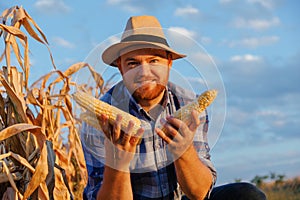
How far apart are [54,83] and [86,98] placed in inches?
55.5

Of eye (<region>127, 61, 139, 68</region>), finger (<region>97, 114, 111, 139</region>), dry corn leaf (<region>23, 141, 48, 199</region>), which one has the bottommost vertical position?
dry corn leaf (<region>23, 141, 48, 199</region>)

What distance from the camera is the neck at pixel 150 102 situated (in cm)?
241

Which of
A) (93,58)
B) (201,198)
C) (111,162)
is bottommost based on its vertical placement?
(201,198)

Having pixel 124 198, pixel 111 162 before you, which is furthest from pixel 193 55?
pixel 124 198

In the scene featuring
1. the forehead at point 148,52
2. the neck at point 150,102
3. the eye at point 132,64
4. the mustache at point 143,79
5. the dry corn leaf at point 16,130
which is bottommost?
the dry corn leaf at point 16,130

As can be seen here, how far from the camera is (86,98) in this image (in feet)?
7.16

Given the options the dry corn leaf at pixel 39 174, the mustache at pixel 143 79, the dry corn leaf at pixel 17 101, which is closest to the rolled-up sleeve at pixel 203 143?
the mustache at pixel 143 79

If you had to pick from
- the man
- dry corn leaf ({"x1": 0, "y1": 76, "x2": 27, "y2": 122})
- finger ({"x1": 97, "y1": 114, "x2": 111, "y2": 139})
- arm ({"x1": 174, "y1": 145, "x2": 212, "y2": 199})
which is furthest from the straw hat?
dry corn leaf ({"x1": 0, "y1": 76, "x2": 27, "y2": 122})

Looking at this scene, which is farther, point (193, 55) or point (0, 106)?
point (0, 106)

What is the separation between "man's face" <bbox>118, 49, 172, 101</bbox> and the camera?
2117 mm

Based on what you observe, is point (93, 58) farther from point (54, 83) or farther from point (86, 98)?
point (54, 83)

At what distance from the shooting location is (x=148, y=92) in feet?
7.36

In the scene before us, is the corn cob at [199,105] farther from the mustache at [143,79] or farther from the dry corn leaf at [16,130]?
the dry corn leaf at [16,130]

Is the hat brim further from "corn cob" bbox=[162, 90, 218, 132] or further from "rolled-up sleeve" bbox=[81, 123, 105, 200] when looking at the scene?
"rolled-up sleeve" bbox=[81, 123, 105, 200]
